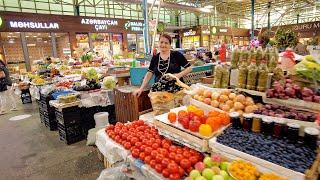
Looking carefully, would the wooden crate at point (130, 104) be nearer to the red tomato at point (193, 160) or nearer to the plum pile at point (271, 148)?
the red tomato at point (193, 160)

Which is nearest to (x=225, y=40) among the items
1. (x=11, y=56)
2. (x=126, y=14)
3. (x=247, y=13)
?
(x=247, y=13)

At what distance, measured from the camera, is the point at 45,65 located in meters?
9.38

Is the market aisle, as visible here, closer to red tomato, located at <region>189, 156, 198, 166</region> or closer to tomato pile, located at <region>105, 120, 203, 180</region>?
tomato pile, located at <region>105, 120, 203, 180</region>

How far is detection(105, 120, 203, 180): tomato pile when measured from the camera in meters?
2.05

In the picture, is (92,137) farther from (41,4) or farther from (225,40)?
(225,40)

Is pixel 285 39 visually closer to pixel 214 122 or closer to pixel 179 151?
pixel 214 122

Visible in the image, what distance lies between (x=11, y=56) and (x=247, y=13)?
2610cm

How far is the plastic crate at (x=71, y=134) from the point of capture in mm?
4703

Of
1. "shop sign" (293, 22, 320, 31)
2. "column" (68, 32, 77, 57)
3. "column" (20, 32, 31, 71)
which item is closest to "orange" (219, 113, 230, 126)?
"column" (20, 32, 31, 71)

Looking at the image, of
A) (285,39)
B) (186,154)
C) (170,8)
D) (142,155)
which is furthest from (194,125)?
(170,8)

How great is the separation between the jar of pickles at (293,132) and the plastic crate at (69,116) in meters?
4.02

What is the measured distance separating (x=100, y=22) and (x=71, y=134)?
45.8ft

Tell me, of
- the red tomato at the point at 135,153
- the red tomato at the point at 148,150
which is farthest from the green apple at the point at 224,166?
the red tomato at the point at 135,153

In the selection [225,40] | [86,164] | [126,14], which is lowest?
[86,164]
